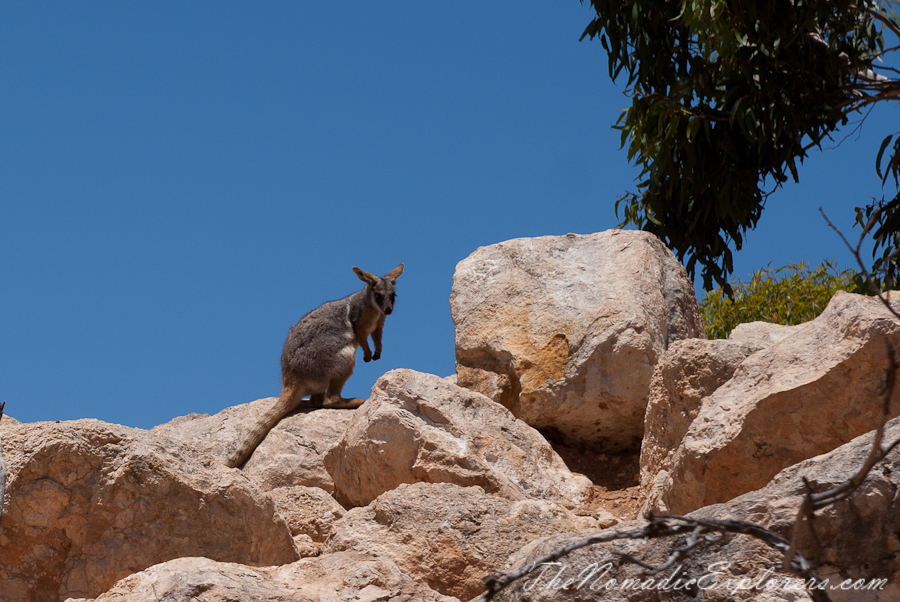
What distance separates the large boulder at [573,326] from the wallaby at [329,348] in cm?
179

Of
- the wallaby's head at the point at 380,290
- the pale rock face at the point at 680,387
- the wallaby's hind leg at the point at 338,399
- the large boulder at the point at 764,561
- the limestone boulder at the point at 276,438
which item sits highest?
the wallaby's head at the point at 380,290

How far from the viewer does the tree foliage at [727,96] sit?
1232 cm

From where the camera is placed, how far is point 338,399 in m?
10.8

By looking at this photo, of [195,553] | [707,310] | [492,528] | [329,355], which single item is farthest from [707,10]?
[195,553]

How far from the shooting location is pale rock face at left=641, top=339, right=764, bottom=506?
6.54 m

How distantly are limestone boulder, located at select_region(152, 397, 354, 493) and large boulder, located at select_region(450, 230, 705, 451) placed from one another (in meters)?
1.47

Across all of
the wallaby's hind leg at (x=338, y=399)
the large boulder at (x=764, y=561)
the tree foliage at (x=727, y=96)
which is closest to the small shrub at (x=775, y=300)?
the tree foliage at (x=727, y=96)

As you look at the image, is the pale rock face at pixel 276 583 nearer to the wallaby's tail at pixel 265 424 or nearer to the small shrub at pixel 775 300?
the wallaby's tail at pixel 265 424

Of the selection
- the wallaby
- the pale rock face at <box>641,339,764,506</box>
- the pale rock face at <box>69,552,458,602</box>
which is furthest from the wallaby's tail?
the pale rock face at <box>69,552,458,602</box>

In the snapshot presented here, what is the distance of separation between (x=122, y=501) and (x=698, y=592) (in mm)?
3043

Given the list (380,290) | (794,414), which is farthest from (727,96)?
Result: (794,414)

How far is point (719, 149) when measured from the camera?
45.5ft

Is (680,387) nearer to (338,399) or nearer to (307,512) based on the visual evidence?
(307,512)

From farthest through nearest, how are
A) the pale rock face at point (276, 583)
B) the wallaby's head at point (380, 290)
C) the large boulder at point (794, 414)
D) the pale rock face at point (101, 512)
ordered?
1. the wallaby's head at point (380, 290)
2. the large boulder at point (794, 414)
3. the pale rock face at point (101, 512)
4. the pale rock face at point (276, 583)
